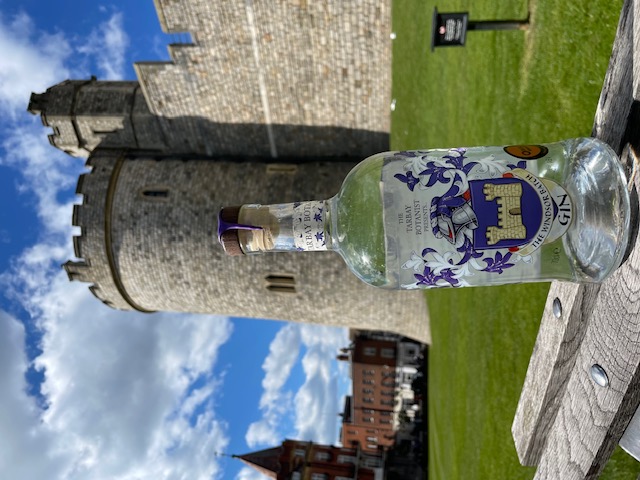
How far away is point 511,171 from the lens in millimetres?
2312

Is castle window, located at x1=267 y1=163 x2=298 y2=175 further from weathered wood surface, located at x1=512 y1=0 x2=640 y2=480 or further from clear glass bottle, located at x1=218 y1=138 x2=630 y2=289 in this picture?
weathered wood surface, located at x1=512 y1=0 x2=640 y2=480

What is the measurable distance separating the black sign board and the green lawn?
0.64 m

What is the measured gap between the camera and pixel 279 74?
12.1 metres

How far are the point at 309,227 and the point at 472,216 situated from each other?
808 millimetres

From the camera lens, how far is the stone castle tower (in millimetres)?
11578

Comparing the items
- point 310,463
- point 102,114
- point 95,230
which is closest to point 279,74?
point 102,114

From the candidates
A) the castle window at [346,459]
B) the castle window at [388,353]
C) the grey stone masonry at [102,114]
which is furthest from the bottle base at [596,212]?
the castle window at [388,353]

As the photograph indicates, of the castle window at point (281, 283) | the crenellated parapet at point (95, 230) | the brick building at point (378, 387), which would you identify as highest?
→ the crenellated parapet at point (95, 230)

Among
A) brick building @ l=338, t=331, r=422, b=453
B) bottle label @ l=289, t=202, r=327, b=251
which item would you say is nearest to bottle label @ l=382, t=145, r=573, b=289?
bottle label @ l=289, t=202, r=327, b=251

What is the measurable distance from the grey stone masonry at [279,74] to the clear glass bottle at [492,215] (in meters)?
9.67

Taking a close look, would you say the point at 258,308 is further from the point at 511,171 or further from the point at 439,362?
the point at 511,171

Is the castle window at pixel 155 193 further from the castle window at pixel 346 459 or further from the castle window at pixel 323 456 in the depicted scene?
the castle window at pixel 346 459

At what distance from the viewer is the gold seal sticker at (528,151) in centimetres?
239

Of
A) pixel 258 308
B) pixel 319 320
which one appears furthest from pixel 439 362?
pixel 258 308
